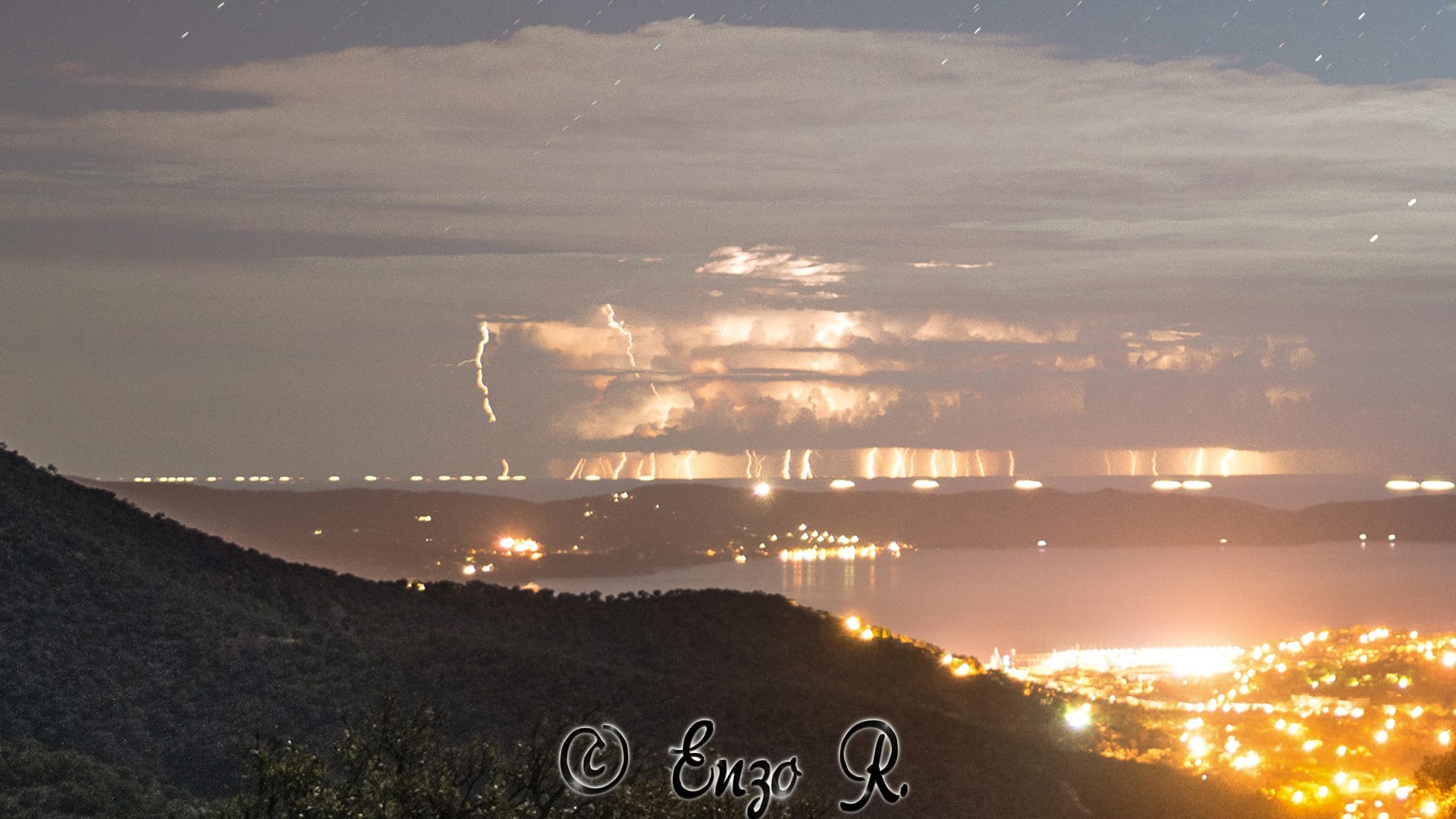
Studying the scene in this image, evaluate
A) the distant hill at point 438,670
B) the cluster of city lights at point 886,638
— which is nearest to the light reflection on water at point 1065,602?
the cluster of city lights at point 886,638

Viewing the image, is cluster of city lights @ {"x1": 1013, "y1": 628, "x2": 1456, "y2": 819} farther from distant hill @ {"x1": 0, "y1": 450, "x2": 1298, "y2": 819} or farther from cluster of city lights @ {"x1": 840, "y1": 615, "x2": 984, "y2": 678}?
distant hill @ {"x1": 0, "y1": 450, "x2": 1298, "y2": 819}

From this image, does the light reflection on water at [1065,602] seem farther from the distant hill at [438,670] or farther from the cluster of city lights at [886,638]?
the distant hill at [438,670]

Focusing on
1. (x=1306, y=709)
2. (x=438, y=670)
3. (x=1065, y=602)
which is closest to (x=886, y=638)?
(x=438, y=670)

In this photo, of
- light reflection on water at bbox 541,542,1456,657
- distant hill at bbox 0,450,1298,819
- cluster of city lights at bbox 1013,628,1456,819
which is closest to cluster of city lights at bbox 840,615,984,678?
distant hill at bbox 0,450,1298,819

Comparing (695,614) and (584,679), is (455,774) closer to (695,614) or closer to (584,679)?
(584,679)

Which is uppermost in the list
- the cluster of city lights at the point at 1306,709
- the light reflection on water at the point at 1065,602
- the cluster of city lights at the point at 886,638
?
the light reflection on water at the point at 1065,602

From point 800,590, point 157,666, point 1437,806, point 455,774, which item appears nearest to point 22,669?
point 157,666

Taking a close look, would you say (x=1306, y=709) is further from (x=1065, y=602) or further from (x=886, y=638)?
(x=1065, y=602)
